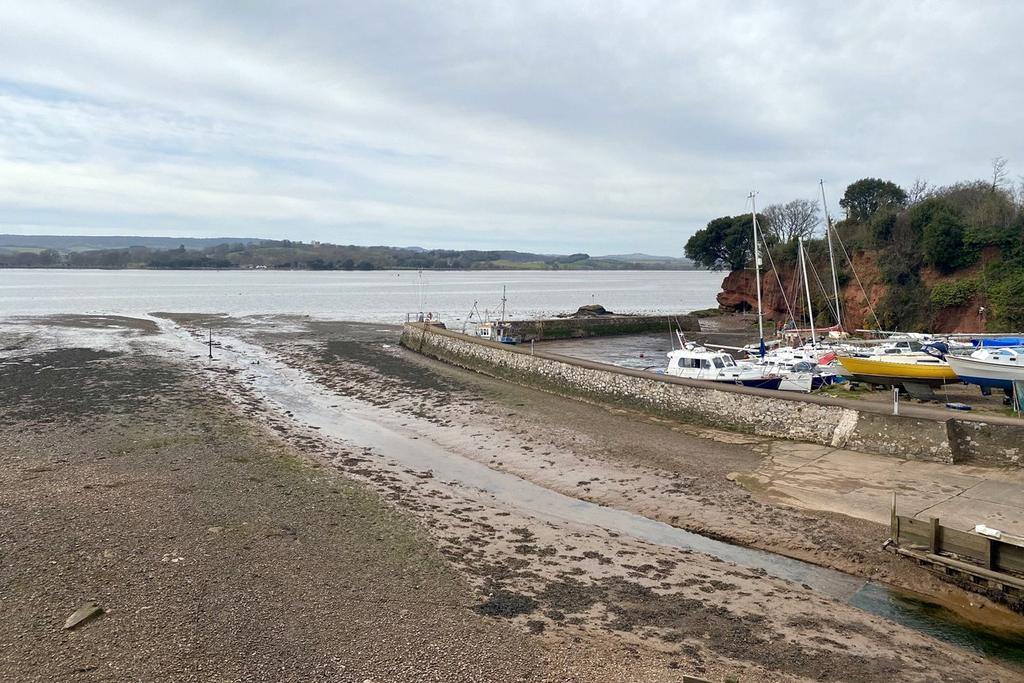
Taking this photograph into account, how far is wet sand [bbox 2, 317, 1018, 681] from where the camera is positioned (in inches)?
342

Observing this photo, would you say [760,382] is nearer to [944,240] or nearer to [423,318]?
[944,240]

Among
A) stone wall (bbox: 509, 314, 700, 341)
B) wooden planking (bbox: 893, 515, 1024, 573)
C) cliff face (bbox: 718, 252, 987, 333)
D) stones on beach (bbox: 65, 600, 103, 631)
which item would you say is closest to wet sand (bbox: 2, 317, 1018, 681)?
stones on beach (bbox: 65, 600, 103, 631)

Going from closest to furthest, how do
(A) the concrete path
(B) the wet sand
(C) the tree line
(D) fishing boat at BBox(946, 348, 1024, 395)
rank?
(B) the wet sand < (A) the concrete path < (D) fishing boat at BBox(946, 348, 1024, 395) < (C) the tree line

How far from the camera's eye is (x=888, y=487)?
14930 millimetres

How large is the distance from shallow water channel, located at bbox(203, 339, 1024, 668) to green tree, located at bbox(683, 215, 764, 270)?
54212mm

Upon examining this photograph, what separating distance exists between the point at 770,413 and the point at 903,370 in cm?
1158

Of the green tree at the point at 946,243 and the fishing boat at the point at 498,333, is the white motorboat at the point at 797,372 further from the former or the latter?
the green tree at the point at 946,243

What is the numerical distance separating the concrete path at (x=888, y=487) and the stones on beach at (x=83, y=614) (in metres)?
12.7

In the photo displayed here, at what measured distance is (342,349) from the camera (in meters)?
42.9

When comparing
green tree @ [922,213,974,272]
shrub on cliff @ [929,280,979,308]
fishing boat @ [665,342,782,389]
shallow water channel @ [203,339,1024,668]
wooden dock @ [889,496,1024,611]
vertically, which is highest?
green tree @ [922,213,974,272]

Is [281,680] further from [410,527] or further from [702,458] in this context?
[702,458]

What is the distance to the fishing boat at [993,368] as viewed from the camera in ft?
80.2

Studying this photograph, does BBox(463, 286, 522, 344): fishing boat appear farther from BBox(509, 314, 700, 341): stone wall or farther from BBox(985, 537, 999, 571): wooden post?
BBox(985, 537, 999, 571): wooden post

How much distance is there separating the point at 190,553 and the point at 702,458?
1245 cm
